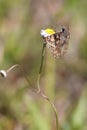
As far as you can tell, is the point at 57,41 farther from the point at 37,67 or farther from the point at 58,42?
the point at 37,67

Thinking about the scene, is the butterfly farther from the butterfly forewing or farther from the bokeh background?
the bokeh background

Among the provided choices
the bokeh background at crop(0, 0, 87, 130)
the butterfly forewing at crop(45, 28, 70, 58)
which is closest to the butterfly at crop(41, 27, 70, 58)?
the butterfly forewing at crop(45, 28, 70, 58)

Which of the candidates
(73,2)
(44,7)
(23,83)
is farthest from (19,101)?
(44,7)

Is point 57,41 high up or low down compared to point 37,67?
up

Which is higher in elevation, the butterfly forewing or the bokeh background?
the butterfly forewing

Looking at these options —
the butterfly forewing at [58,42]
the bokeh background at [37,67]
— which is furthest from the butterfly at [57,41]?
the bokeh background at [37,67]

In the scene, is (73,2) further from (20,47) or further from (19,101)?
(19,101)

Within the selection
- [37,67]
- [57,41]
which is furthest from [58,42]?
[37,67]
